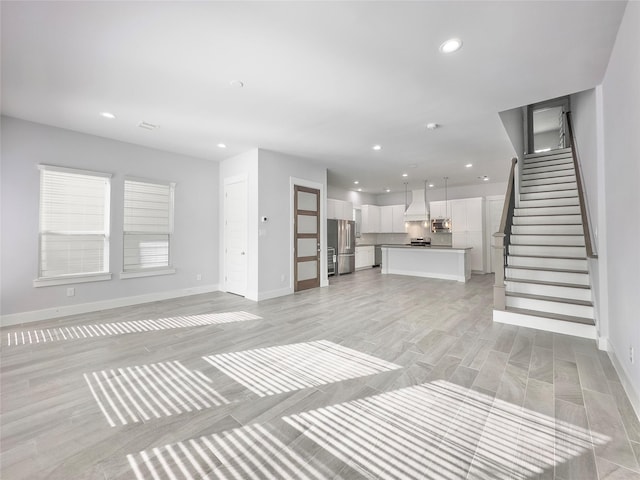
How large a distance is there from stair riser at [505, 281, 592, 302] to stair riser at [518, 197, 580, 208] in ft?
7.57

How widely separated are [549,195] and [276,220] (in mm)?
5651

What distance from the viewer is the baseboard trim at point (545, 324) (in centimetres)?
320

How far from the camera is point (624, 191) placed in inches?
84.7

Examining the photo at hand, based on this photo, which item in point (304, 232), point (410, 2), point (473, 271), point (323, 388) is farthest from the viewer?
point (473, 271)

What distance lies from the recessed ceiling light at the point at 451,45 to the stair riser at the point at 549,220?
13.6 ft

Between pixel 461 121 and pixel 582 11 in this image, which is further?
pixel 461 121

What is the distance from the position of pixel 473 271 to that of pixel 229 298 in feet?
24.2

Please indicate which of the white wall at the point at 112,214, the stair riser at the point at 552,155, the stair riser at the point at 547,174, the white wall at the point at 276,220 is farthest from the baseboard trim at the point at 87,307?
the stair riser at the point at 552,155

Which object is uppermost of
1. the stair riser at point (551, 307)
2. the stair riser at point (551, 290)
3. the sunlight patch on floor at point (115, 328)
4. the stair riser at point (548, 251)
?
the stair riser at point (548, 251)

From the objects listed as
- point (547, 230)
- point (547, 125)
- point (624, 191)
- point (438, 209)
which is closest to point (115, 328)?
point (624, 191)

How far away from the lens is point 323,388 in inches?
86.7

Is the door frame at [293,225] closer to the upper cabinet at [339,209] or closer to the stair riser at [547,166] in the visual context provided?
the upper cabinet at [339,209]

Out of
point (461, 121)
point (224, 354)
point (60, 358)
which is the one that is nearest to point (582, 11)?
point (461, 121)

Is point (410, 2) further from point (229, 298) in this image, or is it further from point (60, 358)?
point (229, 298)
